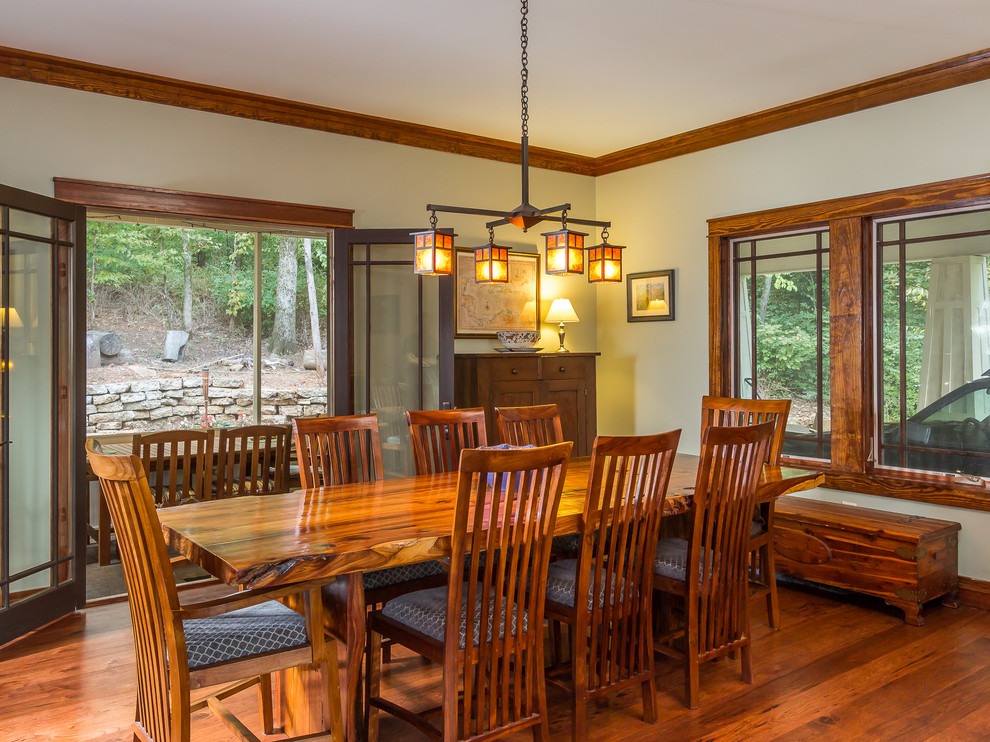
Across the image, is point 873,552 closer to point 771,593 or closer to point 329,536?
point 771,593

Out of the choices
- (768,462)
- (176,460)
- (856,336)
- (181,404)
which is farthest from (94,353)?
(856,336)

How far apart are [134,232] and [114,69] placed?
92.8 inches

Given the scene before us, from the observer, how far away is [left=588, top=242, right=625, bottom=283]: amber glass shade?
3273 mm

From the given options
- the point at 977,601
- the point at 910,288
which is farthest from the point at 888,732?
the point at 910,288

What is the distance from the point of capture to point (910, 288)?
438cm

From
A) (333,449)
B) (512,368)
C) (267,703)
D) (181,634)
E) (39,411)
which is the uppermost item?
(512,368)

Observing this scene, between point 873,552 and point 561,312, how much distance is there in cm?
264

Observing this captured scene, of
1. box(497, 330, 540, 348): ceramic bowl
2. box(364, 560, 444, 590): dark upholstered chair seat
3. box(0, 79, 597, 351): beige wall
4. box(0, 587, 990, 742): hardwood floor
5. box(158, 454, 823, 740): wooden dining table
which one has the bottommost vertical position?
box(0, 587, 990, 742): hardwood floor

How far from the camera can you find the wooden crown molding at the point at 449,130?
3979 millimetres

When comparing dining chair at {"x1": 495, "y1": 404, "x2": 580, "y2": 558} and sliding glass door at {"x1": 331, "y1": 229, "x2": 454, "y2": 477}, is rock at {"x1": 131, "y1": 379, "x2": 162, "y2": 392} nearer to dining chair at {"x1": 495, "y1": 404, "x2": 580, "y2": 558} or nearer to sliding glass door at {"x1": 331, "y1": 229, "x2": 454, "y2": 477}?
sliding glass door at {"x1": 331, "y1": 229, "x2": 454, "y2": 477}

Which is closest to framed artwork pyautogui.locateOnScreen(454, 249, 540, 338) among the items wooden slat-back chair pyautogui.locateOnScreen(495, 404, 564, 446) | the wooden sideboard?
the wooden sideboard

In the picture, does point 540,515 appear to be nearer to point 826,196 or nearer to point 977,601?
point 977,601

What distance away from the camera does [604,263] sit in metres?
3.27

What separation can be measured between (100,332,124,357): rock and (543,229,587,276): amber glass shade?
4.40m
